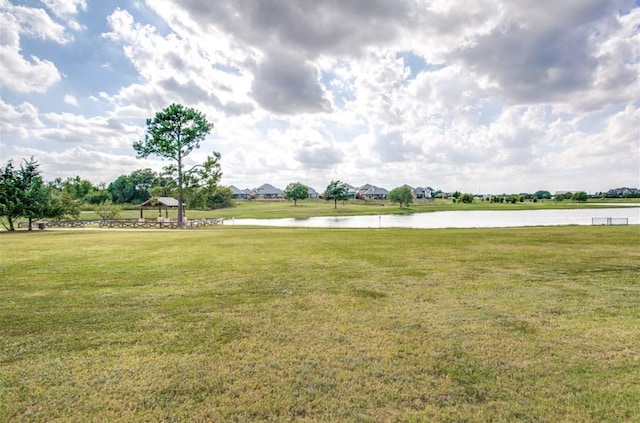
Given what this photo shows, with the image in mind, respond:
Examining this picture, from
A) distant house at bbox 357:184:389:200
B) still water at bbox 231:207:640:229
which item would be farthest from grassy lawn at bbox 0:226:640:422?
distant house at bbox 357:184:389:200

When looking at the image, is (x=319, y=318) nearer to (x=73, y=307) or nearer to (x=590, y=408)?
(x=590, y=408)

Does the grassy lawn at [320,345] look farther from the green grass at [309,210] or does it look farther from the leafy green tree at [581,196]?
the leafy green tree at [581,196]

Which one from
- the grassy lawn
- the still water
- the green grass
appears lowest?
the still water

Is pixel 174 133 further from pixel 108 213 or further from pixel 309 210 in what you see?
pixel 309 210

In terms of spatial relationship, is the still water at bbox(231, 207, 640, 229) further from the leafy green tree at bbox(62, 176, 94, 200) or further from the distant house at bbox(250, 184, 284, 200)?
the distant house at bbox(250, 184, 284, 200)

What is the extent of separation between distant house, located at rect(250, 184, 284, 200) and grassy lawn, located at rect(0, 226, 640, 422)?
461 ft

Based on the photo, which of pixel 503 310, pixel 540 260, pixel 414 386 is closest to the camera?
pixel 414 386

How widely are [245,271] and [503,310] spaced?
21.5ft

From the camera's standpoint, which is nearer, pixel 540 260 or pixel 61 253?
pixel 540 260

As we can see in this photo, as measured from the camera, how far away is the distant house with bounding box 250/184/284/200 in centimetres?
14925

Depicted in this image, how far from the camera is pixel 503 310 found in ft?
20.9

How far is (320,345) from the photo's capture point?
4840mm

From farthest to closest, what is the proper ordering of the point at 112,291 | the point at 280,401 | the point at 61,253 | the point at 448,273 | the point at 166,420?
the point at 61,253, the point at 448,273, the point at 112,291, the point at 280,401, the point at 166,420

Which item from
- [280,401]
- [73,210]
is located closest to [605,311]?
[280,401]
